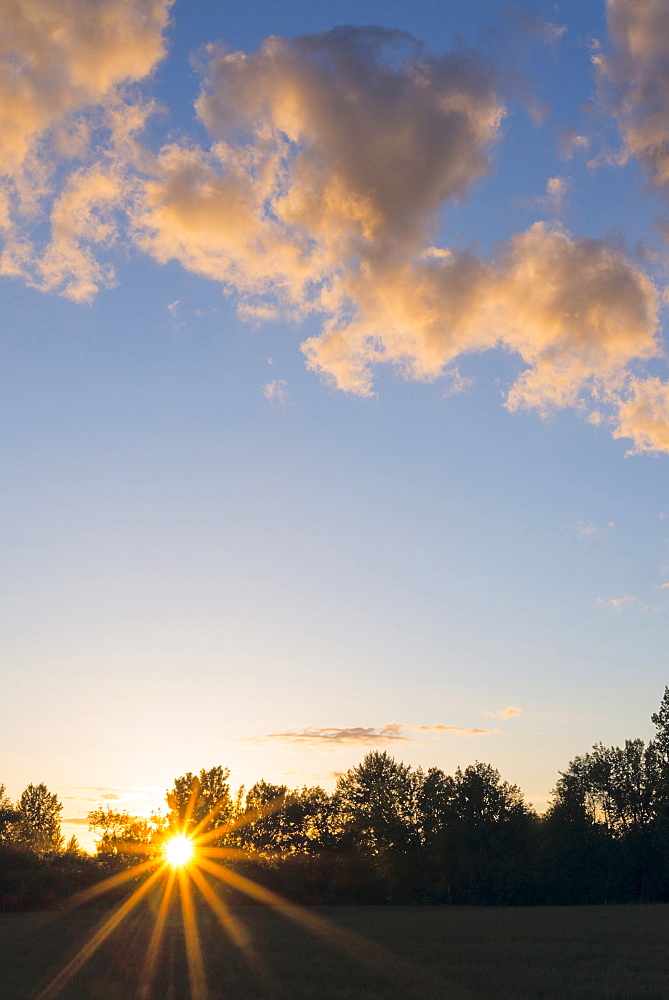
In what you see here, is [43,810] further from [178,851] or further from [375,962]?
[375,962]

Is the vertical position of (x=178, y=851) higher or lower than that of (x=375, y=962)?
lower

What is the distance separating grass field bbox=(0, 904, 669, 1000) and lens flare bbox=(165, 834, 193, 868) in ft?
141

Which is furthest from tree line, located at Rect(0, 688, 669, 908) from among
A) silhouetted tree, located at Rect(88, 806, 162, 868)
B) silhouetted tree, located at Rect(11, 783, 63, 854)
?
silhouetted tree, located at Rect(11, 783, 63, 854)

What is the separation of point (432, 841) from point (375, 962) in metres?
69.1

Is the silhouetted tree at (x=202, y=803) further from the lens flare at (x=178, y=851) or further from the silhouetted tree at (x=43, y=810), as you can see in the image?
the silhouetted tree at (x=43, y=810)

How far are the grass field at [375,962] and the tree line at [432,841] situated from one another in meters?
37.0

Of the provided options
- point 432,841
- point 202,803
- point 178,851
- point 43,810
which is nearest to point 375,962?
point 432,841

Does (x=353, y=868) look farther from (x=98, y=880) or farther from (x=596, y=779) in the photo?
(x=596, y=779)

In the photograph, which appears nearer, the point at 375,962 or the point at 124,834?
the point at 375,962

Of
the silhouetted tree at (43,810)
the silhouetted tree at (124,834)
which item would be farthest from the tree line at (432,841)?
the silhouetted tree at (43,810)

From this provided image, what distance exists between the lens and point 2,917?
6041cm

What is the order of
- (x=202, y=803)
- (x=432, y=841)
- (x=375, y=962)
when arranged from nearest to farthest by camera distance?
1. (x=375, y=962)
2. (x=432, y=841)
3. (x=202, y=803)

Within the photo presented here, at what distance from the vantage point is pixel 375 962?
29.2m

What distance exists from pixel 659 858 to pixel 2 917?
74299mm
